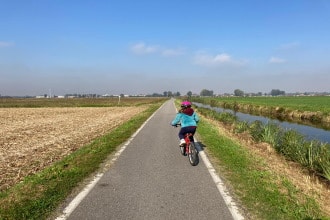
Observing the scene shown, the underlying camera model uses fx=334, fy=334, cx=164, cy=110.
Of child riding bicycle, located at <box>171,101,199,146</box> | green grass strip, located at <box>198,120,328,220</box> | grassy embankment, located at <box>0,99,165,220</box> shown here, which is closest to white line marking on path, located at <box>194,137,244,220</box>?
green grass strip, located at <box>198,120,328,220</box>

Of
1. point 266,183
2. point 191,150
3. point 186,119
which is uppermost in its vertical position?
point 186,119

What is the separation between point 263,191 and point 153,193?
2.20m

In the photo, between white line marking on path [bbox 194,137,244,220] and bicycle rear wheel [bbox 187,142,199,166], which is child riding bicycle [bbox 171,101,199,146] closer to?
bicycle rear wheel [bbox 187,142,199,166]

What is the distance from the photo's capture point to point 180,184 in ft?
24.0

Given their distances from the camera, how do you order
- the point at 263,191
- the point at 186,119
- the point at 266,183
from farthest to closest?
the point at 186,119
the point at 266,183
the point at 263,191

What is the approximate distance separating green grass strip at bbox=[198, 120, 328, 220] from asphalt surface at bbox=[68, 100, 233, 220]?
513 mm

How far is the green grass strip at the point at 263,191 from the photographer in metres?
5.48

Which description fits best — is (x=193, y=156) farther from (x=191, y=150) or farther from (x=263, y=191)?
(x=263, y=191)

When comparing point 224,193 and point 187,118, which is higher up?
point 187,118

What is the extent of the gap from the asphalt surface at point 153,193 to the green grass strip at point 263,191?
0.51 meters

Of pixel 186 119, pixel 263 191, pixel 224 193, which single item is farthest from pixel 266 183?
pixel 186 119

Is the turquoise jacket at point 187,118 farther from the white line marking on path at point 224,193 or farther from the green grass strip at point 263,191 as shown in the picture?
the green grass strip at point 263,191

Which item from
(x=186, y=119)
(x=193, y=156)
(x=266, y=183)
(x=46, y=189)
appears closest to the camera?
(x=46, y=189)

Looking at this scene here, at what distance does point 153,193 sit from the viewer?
6.55 m
